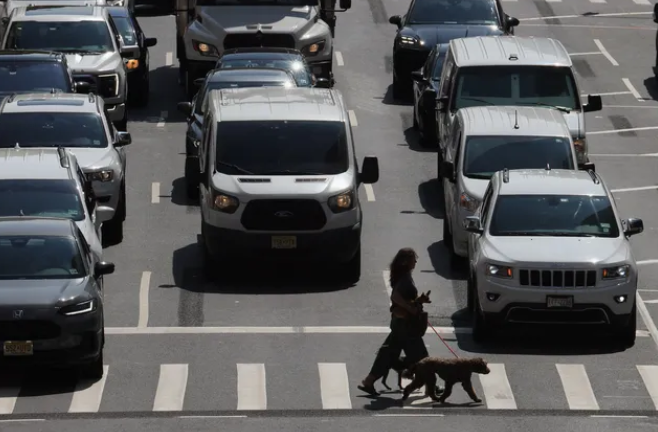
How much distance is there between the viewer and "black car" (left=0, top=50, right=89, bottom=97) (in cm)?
3133

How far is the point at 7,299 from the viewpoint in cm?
1942

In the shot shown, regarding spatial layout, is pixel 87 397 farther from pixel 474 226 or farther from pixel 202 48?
pixel 202 48

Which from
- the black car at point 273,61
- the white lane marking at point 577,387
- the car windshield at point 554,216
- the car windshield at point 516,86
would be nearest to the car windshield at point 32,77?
the black car at point 273,61

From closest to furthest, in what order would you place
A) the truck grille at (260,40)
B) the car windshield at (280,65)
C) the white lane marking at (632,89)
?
the car windshield at (280,65) < the truck grille at (260,40) < the white lane marking at (632,89)

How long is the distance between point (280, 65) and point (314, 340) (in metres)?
11.2

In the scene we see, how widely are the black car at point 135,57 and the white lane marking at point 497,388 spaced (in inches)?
647

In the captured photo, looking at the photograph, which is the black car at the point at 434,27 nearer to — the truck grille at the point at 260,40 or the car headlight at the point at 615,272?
the truck grille at the point at 260,40

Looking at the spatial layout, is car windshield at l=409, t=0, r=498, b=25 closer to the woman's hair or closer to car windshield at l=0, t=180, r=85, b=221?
car windshield at l=0, t=180, r=85, b=221

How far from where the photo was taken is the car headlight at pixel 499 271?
70.9 feet

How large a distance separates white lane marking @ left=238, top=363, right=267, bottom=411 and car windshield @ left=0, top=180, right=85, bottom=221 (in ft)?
13.2

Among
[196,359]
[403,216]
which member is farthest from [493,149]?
[196,359]

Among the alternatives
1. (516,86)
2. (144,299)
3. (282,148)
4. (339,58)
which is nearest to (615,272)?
(282,148)

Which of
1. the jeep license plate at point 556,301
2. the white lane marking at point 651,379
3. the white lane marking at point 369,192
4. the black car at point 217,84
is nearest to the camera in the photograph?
the white lane marking at point 651,379

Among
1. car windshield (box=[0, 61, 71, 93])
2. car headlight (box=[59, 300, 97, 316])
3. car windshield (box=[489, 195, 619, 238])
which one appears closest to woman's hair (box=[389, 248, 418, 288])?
car headlight (box=[59, 300, 97, 316])
